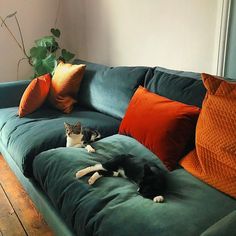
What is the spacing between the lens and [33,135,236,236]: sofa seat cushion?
99 centimetres

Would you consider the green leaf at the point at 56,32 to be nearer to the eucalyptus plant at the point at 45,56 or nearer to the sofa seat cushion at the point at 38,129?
the eucalyptus plant at the point at 45,56

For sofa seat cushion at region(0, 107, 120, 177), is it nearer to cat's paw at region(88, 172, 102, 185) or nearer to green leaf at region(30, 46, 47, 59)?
cat's paw at region(88, 172, 102, 185)

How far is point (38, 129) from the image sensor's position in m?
1.96


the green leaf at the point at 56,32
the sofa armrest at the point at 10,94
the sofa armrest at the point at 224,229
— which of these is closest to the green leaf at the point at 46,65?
the sofa armrest at the point at 10,94

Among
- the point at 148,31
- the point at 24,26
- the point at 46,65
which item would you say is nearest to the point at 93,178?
the point at 148,31

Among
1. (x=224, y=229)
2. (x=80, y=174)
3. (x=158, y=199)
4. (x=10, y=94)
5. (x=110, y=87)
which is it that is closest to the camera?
(x=224, y=229)

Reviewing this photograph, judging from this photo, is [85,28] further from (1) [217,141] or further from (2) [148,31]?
(1) [217,141]

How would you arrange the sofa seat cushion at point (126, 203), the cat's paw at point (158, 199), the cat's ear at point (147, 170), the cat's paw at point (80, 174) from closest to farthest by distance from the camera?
the sofa seat cushion at point (126, 203) < the cat's paw at point (158, 199) < the cat's ear at point (147, 170) < the cat's paw at point (80, 174)

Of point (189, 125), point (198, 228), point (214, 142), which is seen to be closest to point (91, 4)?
point (189, 125)

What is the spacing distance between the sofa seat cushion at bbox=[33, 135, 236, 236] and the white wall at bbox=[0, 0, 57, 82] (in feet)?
7.11

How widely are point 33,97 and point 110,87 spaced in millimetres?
608

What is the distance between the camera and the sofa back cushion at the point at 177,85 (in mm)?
1560

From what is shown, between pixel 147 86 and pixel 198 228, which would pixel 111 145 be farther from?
pixel 198 228

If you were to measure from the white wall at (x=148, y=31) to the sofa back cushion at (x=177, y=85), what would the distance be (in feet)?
0.98
